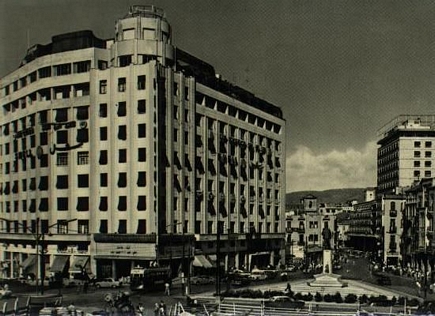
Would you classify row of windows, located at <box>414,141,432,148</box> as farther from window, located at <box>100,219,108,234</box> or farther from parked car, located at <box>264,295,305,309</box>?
parked car, located at <box>264,295,305,309</box>

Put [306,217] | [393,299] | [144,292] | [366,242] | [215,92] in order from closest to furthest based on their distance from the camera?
1. [393,299]
2. [144,292]
3. [215,92]
4. [306,217]
5. [366,242]

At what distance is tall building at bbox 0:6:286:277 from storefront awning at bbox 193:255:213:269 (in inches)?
26.5

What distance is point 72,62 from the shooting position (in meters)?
68.2

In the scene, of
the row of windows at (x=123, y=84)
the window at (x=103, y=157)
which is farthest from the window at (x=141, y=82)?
the window at (x=103, y=157)

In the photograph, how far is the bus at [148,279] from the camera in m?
54.8

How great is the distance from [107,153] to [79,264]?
11.7m

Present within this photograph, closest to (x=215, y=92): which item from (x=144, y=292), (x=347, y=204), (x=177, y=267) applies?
(x=177, y=267)

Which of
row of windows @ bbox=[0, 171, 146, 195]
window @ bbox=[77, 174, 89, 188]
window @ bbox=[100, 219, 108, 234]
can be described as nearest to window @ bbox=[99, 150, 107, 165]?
row of windows @ bbox=[0, 171, 146, 195]

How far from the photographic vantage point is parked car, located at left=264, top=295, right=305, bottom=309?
4056 cm

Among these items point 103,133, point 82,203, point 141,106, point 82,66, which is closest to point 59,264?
point 82,203

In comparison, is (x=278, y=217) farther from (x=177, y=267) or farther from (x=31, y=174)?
(x=31, y=174)

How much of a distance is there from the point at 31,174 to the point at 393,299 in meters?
43.7

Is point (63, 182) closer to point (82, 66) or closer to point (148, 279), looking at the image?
point (82, 66)

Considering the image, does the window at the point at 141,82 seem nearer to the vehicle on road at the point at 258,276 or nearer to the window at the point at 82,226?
the window at the point at 82,226
